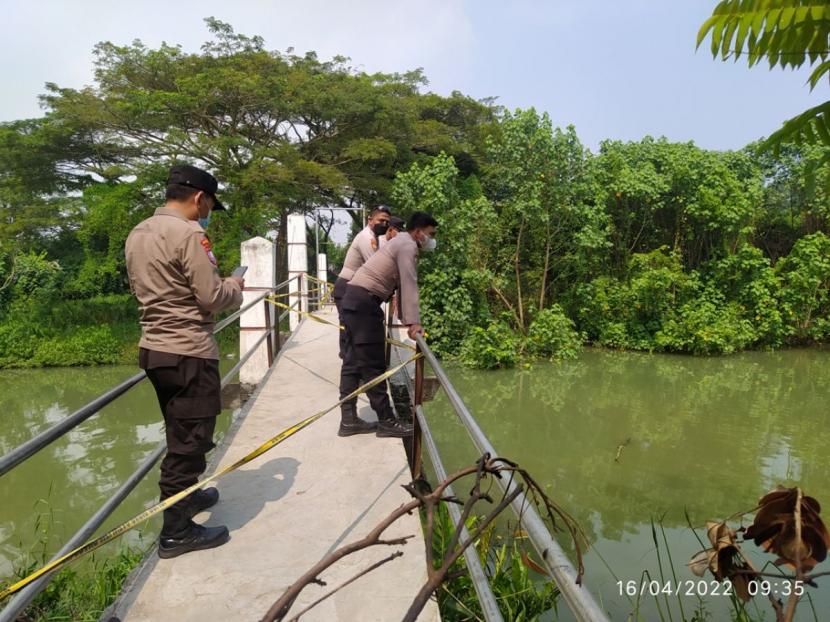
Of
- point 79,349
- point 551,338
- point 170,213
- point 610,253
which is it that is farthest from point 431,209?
point 170,213

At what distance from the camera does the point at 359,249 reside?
15.1 ft

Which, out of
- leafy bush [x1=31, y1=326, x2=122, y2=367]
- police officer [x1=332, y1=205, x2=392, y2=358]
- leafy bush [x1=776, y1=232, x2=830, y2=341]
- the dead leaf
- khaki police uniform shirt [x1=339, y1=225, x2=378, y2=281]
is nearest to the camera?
the dead leaf

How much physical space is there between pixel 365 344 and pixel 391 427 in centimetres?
54

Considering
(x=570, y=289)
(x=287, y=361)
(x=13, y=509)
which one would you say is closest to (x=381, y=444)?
(x=287, y=361)

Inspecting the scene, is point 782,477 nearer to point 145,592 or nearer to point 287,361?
point 287,361

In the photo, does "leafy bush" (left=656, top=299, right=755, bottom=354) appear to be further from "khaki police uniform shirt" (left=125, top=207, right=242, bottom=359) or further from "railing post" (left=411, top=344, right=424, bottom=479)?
"khaki police uniform shirt" (left=125, top=207, right=242, bottom=359)

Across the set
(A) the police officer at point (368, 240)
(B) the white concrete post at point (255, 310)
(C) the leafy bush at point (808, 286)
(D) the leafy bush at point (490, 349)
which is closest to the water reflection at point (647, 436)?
(D) the leafy bush at point (490, 349)

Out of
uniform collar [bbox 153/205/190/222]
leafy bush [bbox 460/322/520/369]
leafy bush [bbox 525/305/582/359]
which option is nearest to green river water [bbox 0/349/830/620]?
leafy bush [bbox 460/322/520/369]

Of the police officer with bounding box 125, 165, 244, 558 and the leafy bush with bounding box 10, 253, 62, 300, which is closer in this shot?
the police officer with bounding box 125, 165, 244, 558

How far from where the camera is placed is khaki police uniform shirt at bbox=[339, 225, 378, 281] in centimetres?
453

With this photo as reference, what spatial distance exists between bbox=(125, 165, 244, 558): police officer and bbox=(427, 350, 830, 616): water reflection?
3.01 m

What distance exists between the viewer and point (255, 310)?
18.4ft

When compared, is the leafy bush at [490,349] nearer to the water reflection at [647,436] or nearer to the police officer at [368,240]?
the water reflection at [647,436]

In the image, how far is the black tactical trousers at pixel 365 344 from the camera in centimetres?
338
